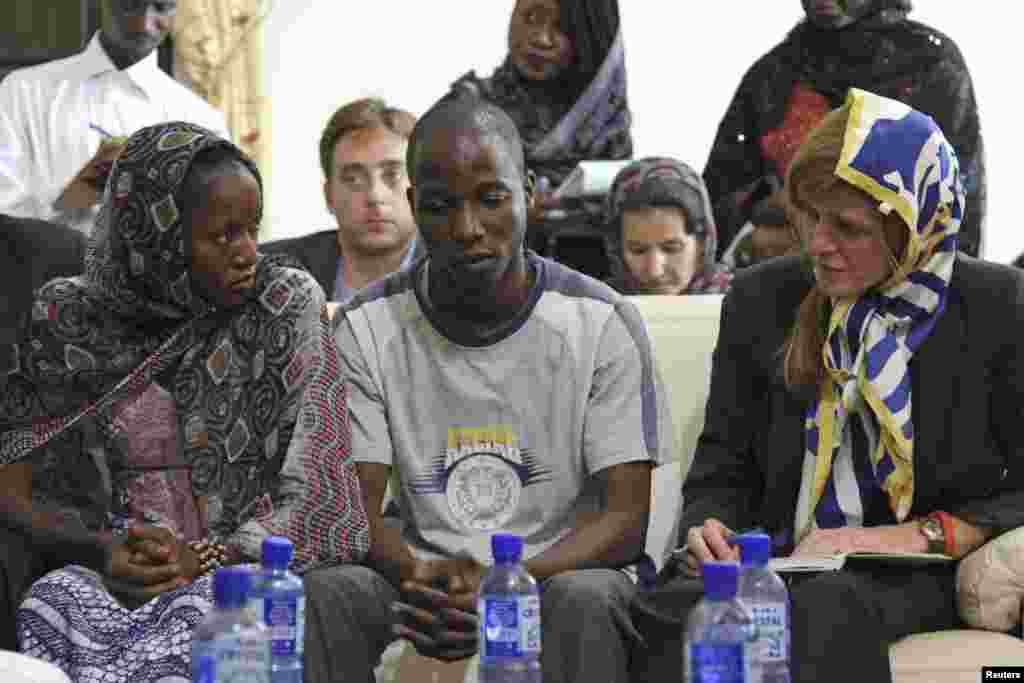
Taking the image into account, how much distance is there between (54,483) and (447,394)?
0.70 meters

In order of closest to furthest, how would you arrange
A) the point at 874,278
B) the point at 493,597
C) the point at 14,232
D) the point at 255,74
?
1. the point at 493,597
2. the point at 874,278
3. the point at 14,232
4. the point at 255,74

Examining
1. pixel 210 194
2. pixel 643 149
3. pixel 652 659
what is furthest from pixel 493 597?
pixel 643 149

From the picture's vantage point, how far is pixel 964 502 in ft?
10.9

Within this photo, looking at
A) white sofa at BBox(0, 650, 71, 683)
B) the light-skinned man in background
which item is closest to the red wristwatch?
white sofa at BBox(0, 650, 71, 683)

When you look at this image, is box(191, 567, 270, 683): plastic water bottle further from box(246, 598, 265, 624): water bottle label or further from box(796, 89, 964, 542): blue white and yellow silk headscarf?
box(796, 89, 964, 542): blue white and yellow silk headscarf

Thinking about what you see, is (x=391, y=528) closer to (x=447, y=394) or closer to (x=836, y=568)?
Answer: (x=447, y=394)

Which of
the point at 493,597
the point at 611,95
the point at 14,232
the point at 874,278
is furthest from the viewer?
the point at 611,95

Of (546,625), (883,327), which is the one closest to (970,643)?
(883,327)

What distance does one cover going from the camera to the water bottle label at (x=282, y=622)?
2732 mm

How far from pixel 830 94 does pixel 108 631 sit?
11.0 ft

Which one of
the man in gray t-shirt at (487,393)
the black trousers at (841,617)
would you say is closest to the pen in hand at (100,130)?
the man in gray t-shirt at (487,393)

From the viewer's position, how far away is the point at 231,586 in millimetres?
2482

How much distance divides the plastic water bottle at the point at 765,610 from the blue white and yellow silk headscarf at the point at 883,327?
0.56 metres

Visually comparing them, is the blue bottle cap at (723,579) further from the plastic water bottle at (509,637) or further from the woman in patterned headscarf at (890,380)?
the woman in patterned headscarf at (890,380)
